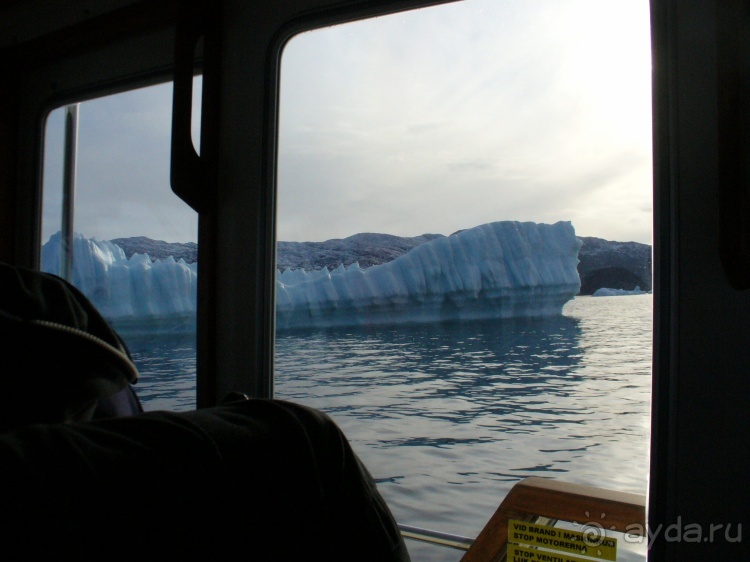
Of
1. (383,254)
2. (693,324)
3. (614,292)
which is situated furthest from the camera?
(383,254)

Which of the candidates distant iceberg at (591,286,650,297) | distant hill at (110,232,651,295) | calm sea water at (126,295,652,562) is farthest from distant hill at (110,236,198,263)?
distant iceberg at (591,286,650,297)

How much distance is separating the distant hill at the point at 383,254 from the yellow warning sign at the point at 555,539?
497mm

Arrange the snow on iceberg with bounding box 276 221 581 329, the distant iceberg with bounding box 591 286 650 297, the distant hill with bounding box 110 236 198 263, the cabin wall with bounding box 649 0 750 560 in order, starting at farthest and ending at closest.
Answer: the distant hill with bounding box 110 236 198 263 → the snow on iceberg with bounding box 276 221 581 329 → the distant iceberg with bounding box 591 286 650 297 → the cabin wall with bounding box 649 0 750 560

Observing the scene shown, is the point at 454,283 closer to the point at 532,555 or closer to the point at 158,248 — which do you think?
the point at 532,555

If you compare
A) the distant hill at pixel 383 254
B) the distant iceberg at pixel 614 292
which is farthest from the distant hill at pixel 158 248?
the distant iceberg at pixel 614 292

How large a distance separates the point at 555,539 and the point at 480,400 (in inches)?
12.7

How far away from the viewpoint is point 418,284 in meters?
1.50

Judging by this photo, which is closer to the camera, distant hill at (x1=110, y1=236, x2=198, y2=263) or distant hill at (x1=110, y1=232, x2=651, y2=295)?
distant hill at (x1=110, y1=232, x2=651, y2=295)

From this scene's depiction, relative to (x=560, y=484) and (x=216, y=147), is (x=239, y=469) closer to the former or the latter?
(x=560, y=484)

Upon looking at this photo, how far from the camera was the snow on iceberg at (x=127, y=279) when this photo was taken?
1.69 m

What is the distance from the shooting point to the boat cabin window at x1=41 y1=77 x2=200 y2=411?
5.52 feet

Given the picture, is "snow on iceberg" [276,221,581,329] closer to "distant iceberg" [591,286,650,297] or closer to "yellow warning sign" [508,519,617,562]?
"distant iceberg" [591,286,650,297]

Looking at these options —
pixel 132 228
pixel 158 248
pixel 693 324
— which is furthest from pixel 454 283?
pixel 132 228

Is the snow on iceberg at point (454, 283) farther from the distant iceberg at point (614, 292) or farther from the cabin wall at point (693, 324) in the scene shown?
the cabin wall at point (693, 324)
